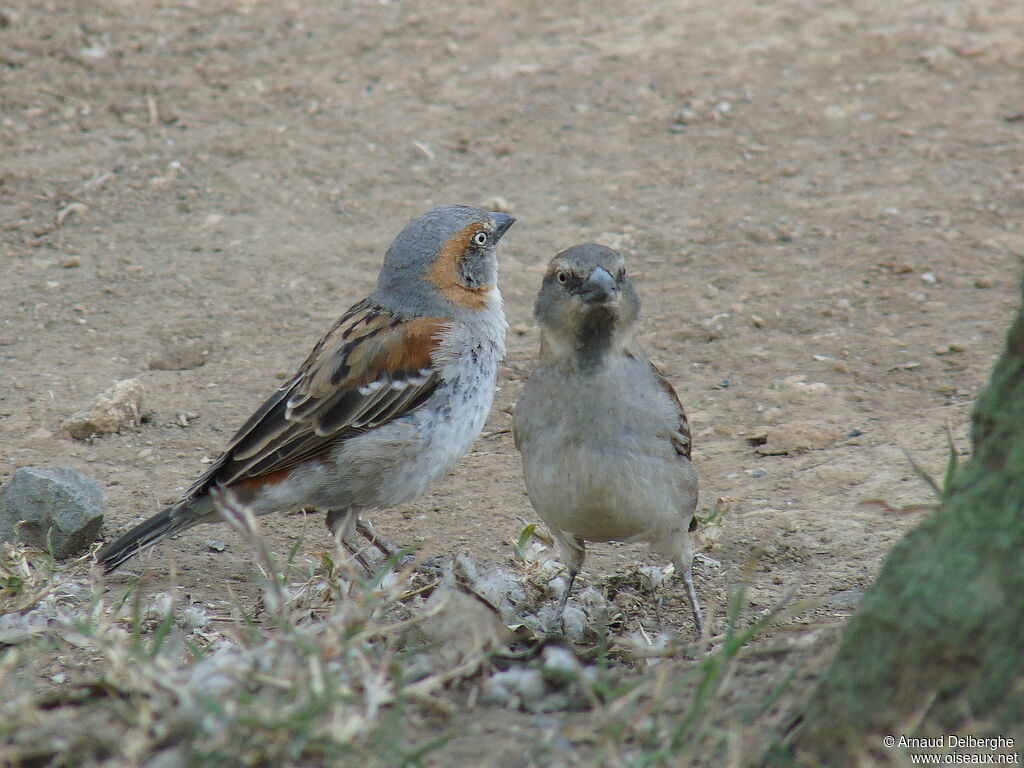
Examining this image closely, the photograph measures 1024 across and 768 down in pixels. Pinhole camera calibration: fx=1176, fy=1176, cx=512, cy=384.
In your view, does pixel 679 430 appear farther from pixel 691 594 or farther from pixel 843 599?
pixel 843 599

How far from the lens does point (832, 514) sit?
5.43 m

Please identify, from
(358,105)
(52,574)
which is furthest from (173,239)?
(52,574)

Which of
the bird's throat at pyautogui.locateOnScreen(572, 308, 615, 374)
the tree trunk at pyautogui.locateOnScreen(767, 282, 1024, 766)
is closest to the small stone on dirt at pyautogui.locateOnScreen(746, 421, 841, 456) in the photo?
the bird's throat at pyautogui.locateOnScreen(572, 308, 615, 374)

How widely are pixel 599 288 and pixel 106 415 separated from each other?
3080 millimetres

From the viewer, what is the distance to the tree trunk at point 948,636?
2.61 metres

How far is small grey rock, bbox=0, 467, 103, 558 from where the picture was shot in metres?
5.07

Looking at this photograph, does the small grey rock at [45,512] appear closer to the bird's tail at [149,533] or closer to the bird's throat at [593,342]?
the bird's tail at [149,533]

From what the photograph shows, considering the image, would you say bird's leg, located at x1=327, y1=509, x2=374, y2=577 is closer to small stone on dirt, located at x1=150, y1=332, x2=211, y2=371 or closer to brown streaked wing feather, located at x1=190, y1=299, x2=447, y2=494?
brown streaked wing feather, located at x1=190, y1=299, x2=447, y2=494

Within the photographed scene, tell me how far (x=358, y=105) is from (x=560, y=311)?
18.8 feet

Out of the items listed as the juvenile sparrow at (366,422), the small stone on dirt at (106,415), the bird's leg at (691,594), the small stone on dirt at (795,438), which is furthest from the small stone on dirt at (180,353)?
the bird's leg at (691,594)

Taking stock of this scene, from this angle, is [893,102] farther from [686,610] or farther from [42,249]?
[42,249]

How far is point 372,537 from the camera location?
570 centimetres

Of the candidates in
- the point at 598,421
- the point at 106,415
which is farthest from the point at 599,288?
the point at 106,415

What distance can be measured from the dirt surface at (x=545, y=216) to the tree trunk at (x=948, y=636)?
1.91m
